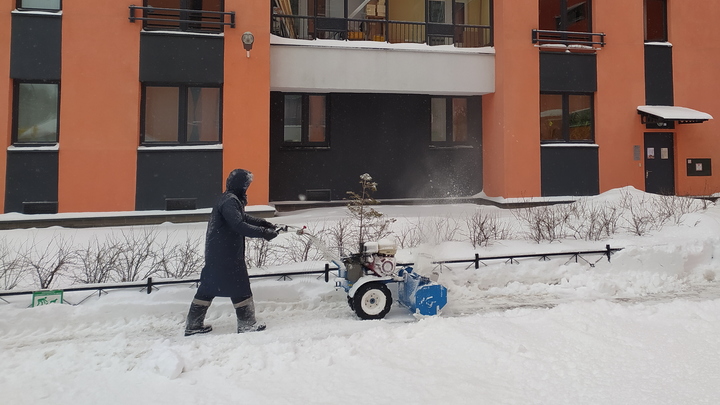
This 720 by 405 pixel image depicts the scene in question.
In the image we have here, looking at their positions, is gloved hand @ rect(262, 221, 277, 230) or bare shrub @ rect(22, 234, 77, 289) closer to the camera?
gloved hand @ rect(262, 221, 277, 230)

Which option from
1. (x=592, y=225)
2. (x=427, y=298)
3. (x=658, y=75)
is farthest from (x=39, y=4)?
(x=658, y=75)

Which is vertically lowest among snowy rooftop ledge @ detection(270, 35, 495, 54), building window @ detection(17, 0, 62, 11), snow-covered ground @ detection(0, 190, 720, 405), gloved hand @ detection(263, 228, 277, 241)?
snow-covered ground @ detection(0, 190, 720, 405)

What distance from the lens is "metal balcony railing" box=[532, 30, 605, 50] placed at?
14688 millimetres

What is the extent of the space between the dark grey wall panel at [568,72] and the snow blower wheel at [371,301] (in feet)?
38.4

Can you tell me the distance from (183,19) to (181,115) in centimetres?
264

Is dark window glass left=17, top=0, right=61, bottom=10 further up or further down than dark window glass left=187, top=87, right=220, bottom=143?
further up

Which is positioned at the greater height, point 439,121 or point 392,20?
point 392,20

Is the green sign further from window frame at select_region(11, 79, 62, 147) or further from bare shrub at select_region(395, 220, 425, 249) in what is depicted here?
window frame at select_region(11, 79, 62, 147)

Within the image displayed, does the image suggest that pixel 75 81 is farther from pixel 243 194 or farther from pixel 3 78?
pixel 243 194

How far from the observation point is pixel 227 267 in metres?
5.13

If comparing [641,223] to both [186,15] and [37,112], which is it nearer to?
[186,15]

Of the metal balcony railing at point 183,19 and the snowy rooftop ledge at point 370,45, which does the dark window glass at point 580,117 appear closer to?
the snowy rooftop ledge at point 370,45

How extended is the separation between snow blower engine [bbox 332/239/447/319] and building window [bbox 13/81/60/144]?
10225 mm

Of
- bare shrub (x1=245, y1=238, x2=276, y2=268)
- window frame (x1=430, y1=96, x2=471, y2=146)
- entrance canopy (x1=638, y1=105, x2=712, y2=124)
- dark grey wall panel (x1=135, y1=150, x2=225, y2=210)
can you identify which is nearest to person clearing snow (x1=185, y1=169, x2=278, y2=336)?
bare shrub (x1=245, y1=238, x2=276, y2=268)
